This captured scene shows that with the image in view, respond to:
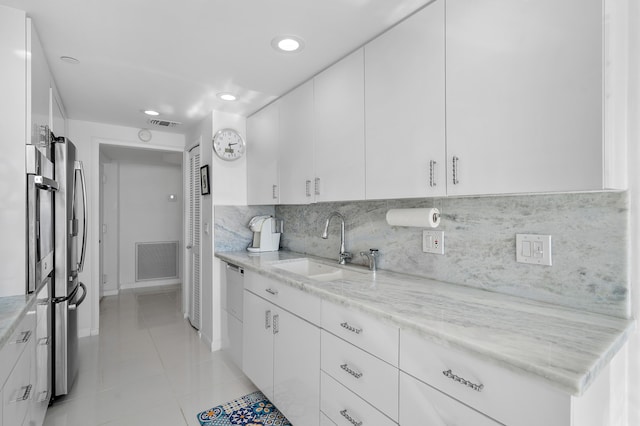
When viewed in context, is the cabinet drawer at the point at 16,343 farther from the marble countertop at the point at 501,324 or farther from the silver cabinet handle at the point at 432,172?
the silver cabinet handle at the point at 432,172

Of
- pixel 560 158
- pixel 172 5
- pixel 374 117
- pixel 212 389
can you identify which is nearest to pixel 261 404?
pixel 212 389

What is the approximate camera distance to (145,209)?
5.63 meters

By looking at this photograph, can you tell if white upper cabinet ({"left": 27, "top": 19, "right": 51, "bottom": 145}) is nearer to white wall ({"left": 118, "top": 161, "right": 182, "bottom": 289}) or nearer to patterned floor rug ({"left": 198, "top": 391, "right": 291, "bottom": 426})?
patterned floor rug ({"left": 198, "top": 391, "right": 291, "bottom": 426})

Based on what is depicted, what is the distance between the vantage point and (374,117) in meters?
1.73

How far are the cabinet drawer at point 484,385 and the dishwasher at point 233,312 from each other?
5.45 feet

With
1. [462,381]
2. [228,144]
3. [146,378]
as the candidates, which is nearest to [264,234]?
[228,144]

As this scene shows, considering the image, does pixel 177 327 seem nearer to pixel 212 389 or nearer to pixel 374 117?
pixel 212 389

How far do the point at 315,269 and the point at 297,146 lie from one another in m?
0.95

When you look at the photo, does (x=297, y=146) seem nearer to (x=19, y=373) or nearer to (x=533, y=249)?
(x=533, y=249)

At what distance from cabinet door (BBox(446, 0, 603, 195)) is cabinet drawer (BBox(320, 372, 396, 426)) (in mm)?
939

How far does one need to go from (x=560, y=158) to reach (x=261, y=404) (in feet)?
7.15

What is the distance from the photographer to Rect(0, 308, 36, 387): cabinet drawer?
1.11m

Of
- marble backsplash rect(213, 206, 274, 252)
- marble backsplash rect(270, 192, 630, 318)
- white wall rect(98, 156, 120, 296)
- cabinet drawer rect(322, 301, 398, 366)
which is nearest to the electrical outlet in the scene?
marble backsplash rect(270, 192, 630, 318)

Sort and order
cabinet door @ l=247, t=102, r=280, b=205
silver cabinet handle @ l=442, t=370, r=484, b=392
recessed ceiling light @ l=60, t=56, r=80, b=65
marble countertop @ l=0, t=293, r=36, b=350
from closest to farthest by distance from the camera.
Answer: silver cabinet handle @ l=442, t=370, r=484, b=392 → marble countertop @ l=0, t=293, r=36, b=350 → recessed ceiling light @ l=60, t=56, r=80, b=65 → cabinet door @ l=247, t=102, r=280, b=205
